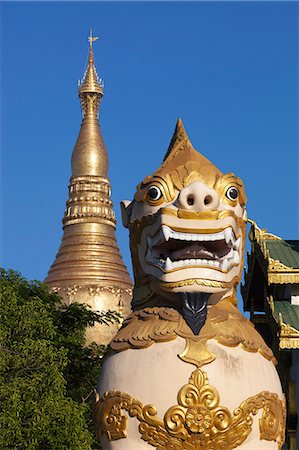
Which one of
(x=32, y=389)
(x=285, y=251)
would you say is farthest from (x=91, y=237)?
(x=32, y=389)

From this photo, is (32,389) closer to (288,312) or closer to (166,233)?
(288,312)

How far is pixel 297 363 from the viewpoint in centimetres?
1401

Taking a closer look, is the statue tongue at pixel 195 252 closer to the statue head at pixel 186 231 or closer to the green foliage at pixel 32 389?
the statue head at pixel 186 231

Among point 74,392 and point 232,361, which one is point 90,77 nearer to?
point 74,392

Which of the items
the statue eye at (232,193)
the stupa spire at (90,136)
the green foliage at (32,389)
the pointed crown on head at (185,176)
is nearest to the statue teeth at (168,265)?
the pointed crown on head at (185,176)

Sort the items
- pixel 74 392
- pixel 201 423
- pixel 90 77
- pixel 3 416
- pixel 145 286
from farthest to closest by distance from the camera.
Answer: pixel 90 77 < pixel 74 392 < pixel 3 416 < pixel 145 286 < pixel 201 423

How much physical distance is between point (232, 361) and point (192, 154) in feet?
5.72

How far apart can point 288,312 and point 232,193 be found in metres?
6.60

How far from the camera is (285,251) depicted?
48.1ft

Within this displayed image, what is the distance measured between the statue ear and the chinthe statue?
11.8 inches

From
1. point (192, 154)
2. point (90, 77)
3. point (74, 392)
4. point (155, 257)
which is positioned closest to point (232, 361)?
point (155, 257)

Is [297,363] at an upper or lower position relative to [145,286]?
upper

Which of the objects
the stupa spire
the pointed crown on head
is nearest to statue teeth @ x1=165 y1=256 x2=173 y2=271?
the pointed crown on head

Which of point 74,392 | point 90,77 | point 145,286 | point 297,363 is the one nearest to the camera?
point 145,286
